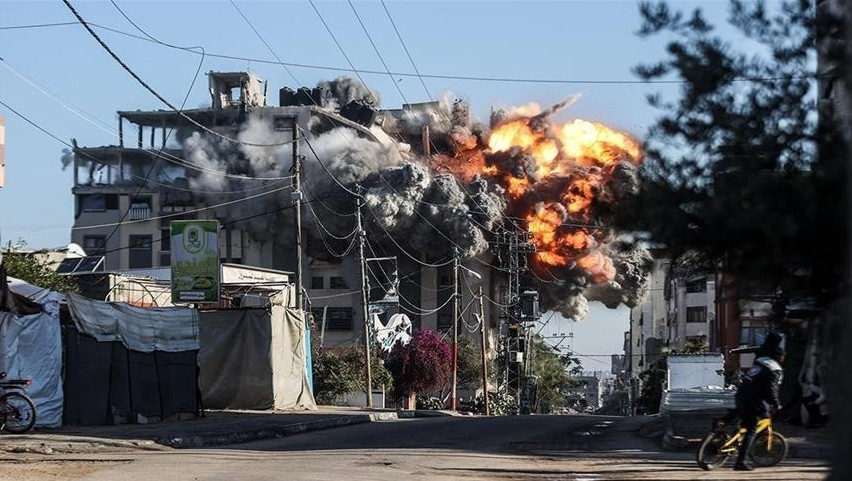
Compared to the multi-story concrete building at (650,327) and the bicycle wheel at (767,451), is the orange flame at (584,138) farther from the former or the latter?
the bicycle wheel at (767,451)

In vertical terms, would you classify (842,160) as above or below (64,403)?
above

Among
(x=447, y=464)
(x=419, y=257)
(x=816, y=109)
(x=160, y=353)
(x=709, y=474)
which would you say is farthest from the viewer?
(x=419, y=257)

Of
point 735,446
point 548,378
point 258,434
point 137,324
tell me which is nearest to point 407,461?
point 735,446

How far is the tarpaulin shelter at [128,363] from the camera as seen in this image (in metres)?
25.7

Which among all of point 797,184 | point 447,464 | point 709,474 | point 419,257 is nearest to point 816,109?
point 797,184

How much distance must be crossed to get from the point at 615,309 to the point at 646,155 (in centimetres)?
8686

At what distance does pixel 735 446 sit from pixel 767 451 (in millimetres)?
544

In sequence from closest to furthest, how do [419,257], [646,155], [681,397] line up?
[646,155]
[681,397]
[419,257]

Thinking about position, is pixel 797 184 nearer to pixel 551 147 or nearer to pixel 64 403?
pixel 64 403

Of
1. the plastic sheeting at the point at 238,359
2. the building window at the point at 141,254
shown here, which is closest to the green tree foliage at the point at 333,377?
the plastic sheeting at the point at 238,359

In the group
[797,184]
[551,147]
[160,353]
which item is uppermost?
[551,147]

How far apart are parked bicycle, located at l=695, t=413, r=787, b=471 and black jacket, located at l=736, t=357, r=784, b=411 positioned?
273mm

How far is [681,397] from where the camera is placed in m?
30.7

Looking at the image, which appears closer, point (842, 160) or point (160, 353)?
point (842, 160)
